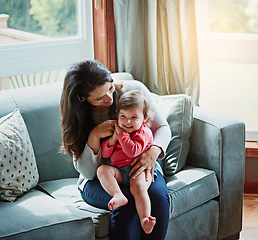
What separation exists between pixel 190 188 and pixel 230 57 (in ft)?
3.89

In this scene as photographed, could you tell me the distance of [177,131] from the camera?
2512mm

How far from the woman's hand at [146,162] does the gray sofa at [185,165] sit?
0.73ft

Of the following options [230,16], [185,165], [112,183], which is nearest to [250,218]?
[185,165]

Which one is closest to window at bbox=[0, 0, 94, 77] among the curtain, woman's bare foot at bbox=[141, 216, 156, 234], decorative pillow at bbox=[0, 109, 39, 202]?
the curtain

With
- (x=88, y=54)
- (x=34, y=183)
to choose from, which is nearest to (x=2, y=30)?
(x=88, y=54)

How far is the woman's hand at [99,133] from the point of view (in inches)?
82.9

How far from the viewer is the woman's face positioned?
81.1 inches

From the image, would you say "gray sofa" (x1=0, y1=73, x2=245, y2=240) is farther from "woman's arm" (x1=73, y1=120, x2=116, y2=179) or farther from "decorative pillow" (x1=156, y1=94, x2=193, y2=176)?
"woman's arm" (x1=73, y1=120, x2=116, y2=179)

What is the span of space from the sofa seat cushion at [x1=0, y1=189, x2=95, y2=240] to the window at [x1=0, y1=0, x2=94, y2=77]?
1.08m

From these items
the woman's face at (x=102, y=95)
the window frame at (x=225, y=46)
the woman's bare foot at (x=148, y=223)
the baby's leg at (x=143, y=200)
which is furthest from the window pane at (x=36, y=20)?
the woman's bare foot at (x=148, y=223)

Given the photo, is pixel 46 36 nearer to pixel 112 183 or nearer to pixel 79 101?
pixel 79 101

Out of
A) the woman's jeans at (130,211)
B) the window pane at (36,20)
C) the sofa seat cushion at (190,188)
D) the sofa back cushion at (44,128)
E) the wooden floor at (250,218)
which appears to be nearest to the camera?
the woman's jeans at (130,211)

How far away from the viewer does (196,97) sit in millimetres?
2975

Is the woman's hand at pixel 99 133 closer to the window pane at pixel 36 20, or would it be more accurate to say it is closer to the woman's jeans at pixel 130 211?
the woman's jeans at pixel 130 211
